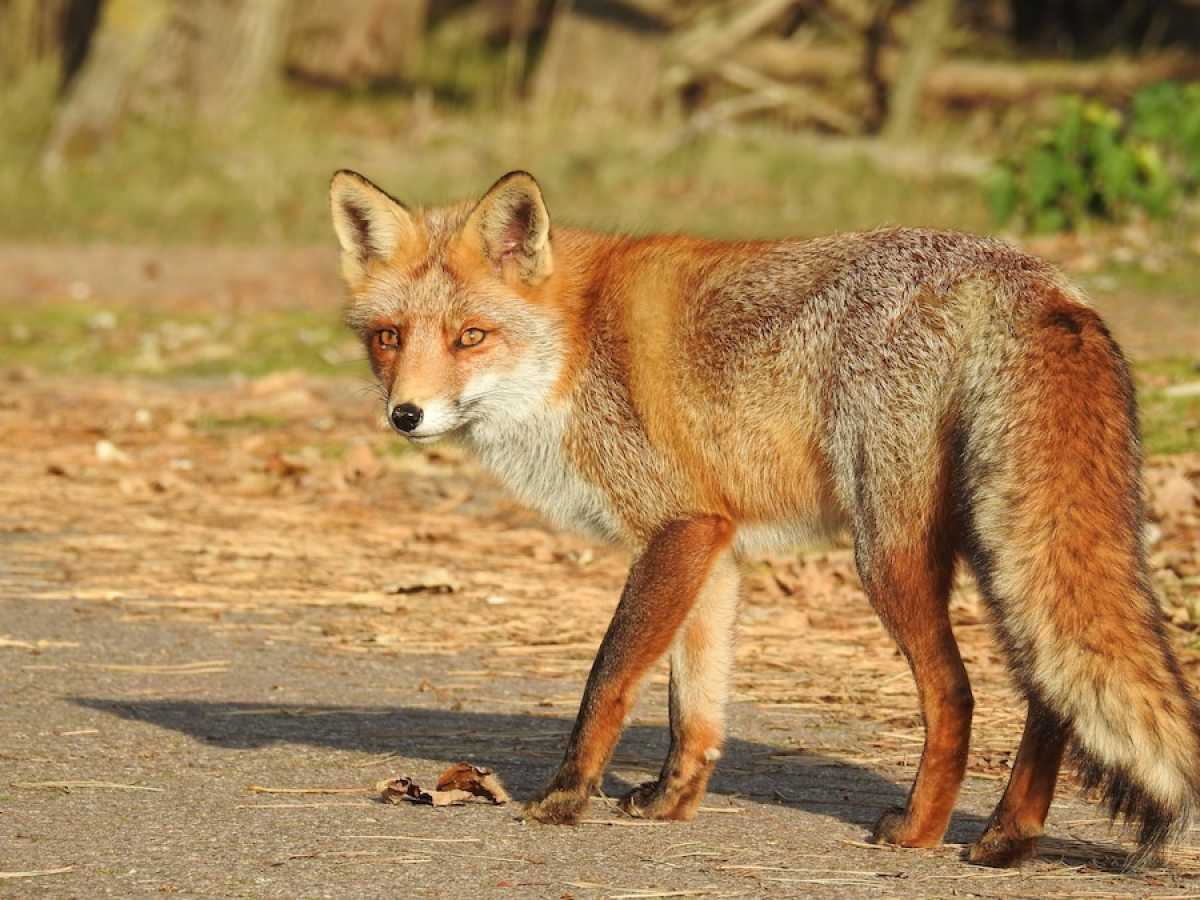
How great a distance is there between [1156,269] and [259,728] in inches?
366

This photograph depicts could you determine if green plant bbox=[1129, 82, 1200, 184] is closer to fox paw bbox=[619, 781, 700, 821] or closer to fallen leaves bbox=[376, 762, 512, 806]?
fox paw bbox=[619, 781, 700, 821]

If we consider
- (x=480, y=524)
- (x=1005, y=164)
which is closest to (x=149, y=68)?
(x=1005, y=164)

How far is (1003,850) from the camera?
436 centimetres

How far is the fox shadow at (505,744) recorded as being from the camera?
5012mm

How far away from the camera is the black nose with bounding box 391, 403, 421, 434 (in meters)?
5.02

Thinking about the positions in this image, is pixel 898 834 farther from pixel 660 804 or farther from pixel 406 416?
pixel 406 416

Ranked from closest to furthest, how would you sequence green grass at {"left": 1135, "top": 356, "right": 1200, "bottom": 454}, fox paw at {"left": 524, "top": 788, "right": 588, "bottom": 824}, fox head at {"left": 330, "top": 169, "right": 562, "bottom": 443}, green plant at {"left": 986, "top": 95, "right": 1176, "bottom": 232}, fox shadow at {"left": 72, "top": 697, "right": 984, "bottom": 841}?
fox paw at {"left": 524, "top": 788, "right": 588, "bottom": 824}, fox shadow at {"left": 72, "top": 697, "right": 984, "bottom": 841}, fox head at {"left": 330, "top": 169, "right": 562, "bottom": 443}, green grass at {"left": 1135, "top": 356, "right": 1200, "bottom": 454}, green plant at {"left": 986, "top": 95, "right": 1176, "bottom": 232}

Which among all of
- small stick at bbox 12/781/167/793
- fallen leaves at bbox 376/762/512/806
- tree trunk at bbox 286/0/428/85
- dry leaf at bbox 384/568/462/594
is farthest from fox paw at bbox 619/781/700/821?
tree trunk at bbox 286/0/428/85

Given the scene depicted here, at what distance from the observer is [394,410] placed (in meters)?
5.04

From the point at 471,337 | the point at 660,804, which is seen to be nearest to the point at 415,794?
the point at 660,804

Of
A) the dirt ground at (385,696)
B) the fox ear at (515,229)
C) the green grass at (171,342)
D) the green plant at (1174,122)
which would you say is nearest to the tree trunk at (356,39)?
the green grass at (171,342)

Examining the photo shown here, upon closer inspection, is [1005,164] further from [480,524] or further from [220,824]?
[220,824]

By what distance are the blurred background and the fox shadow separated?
21.1ft

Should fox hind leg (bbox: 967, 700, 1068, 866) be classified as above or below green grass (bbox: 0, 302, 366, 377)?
below
